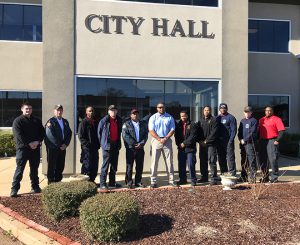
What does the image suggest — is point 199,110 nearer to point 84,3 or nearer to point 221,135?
point 221,135

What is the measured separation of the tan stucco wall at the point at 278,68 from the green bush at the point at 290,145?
3.97ft

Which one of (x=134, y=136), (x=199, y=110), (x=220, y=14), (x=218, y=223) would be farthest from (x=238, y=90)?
(x=218, y=223)

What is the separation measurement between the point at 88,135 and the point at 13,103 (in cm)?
796

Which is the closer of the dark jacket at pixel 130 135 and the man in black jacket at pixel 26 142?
the man in black jacket at pixel 26 142

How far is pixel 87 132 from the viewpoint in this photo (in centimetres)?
895

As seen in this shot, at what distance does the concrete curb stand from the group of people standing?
160cm

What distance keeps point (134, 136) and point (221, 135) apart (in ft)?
7.04

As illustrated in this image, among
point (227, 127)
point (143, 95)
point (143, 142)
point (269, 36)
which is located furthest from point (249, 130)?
point (269, 36)

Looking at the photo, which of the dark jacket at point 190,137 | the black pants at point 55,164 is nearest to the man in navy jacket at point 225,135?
the dark jacket at point 190,137

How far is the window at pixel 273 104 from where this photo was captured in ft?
55.6

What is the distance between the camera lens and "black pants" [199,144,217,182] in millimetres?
9133

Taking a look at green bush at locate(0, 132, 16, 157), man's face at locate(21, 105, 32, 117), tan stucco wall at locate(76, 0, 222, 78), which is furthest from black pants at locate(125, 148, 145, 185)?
green bush at locate(0, 132, 16, 157)

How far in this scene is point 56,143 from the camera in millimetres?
8688

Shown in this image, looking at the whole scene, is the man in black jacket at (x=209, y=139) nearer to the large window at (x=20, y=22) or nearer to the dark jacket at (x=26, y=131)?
the dark jacket at (x=26, y=131)
